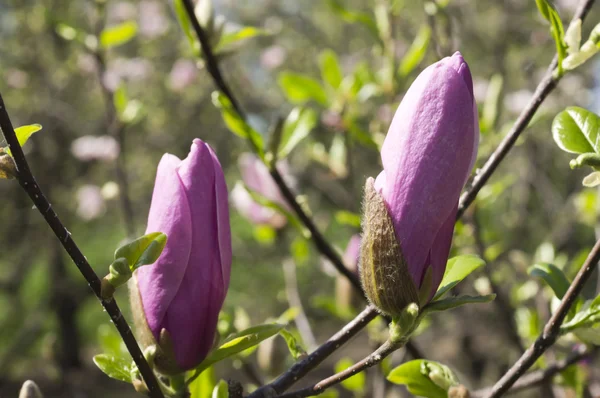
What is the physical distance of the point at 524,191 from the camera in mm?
2371

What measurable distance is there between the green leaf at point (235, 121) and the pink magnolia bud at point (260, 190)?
205 mm

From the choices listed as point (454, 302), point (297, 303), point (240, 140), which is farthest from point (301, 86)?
point (240, 140)

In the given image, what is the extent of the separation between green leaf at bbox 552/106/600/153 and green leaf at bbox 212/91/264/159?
1.23ft

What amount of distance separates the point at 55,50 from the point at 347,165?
2.60m

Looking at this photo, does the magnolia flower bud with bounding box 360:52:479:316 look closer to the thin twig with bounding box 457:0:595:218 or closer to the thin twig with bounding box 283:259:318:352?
the thin twig with bounding box 457:0:595:218

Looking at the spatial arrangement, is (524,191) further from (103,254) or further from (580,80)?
(103,254)

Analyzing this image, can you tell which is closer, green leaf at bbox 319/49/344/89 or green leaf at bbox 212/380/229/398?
green leaf at bbox 212/380/229/398

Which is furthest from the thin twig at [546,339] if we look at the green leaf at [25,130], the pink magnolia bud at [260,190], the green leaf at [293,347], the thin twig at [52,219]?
the pink magnolia bud at [260,190]

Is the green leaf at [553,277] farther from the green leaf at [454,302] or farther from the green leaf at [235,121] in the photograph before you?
the green leaf at [235,121]

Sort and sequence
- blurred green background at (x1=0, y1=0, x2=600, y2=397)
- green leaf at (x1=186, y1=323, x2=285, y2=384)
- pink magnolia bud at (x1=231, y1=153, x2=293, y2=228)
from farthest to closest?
blurred green background at (x1=0, y1=0, x2=600, y2=397)
pink magnolia bud at (x1=231, y1=153, x2=293, y2=228)
green leaf at (x1=186, y1=323, x2=285, y2=384)

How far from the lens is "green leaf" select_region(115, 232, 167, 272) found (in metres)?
0.46

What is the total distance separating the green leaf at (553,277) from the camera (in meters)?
0.60

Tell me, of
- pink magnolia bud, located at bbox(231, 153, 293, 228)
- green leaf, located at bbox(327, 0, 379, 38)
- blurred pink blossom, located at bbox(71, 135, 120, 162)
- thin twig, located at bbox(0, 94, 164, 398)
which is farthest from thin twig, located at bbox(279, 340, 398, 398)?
blurred pink blossom, located at bbox(71, 135, 120, 162)

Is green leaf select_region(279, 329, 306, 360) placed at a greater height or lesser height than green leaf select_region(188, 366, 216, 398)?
greater
